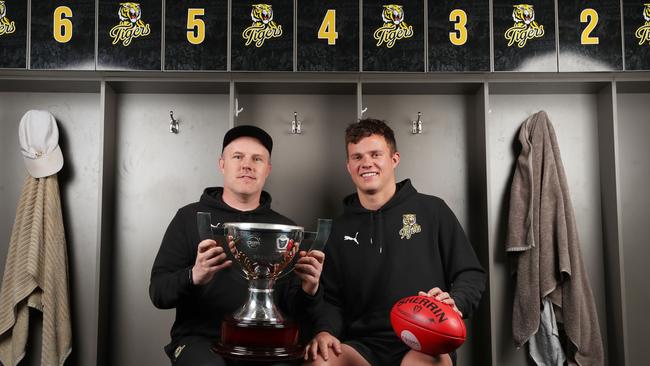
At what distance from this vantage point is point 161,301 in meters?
2.22

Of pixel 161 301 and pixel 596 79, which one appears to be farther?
pixel 596 79

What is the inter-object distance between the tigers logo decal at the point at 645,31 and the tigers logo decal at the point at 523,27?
47 centimetres

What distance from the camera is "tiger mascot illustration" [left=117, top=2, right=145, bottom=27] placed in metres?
3.09

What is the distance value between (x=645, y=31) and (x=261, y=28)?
1.88 m

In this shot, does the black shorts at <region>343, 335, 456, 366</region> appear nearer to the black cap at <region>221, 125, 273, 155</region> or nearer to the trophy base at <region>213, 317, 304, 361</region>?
the trophy base at <region>213, 317, 304, 361</region>

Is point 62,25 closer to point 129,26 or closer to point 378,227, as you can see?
point 129,26

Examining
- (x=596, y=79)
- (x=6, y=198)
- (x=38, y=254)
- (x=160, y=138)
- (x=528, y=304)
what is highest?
(x=596, y=79)

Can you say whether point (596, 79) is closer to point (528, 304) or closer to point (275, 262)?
point (528, 304)

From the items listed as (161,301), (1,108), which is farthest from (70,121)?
(161,301)

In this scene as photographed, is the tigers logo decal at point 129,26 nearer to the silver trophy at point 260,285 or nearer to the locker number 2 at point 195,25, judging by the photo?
the locker number 2 at point 195,25

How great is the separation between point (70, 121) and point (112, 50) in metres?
0.61

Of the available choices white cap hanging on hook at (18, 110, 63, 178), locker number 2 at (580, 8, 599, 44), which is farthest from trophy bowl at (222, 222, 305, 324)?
locker number 2 at (580, 8, 599, 44)

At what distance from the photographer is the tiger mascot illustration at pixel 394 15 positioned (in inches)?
122

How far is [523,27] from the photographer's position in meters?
3.10
